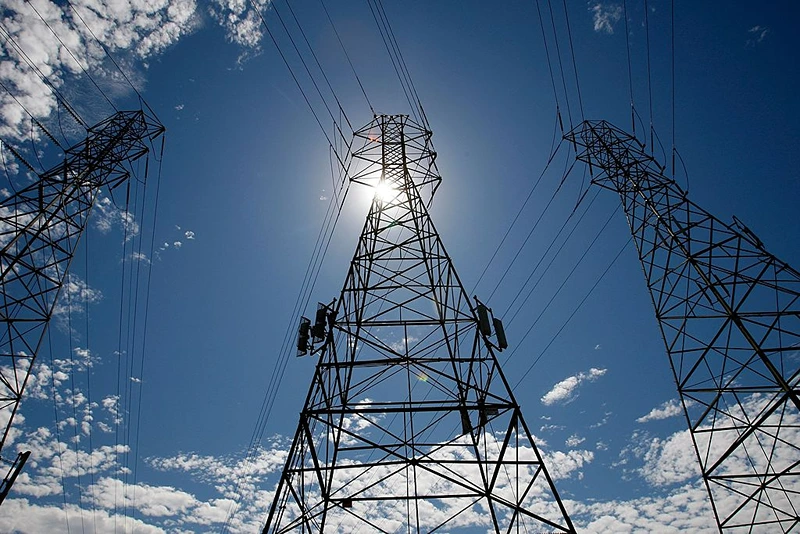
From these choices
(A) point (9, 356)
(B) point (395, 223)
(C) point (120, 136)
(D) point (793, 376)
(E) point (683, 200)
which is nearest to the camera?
(D) point (793, 376)

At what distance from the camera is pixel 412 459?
852 centimetres

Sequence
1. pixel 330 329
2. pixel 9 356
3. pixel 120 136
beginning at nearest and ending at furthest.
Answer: pixel 330 329, pixel 9 356, pixel 120 136

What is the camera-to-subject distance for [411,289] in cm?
1118

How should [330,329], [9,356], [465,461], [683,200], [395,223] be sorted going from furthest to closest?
[683,200] → [395,223] → [9,356] → [330,329] → [465,461]

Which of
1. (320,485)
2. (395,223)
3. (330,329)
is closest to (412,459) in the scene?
(320,485)

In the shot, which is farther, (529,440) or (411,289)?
(411,289)

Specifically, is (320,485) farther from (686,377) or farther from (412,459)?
(686,377)

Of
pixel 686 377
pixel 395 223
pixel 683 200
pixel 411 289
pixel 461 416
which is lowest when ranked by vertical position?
pixel 461 416

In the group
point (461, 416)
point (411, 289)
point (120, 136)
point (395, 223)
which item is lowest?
point (461, 416)

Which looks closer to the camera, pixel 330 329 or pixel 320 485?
pixel 320 485

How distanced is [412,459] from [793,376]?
8.15 meters

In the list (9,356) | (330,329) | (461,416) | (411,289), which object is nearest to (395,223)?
(411,289)

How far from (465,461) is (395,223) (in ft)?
21.3

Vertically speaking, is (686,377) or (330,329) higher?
(330,329)
